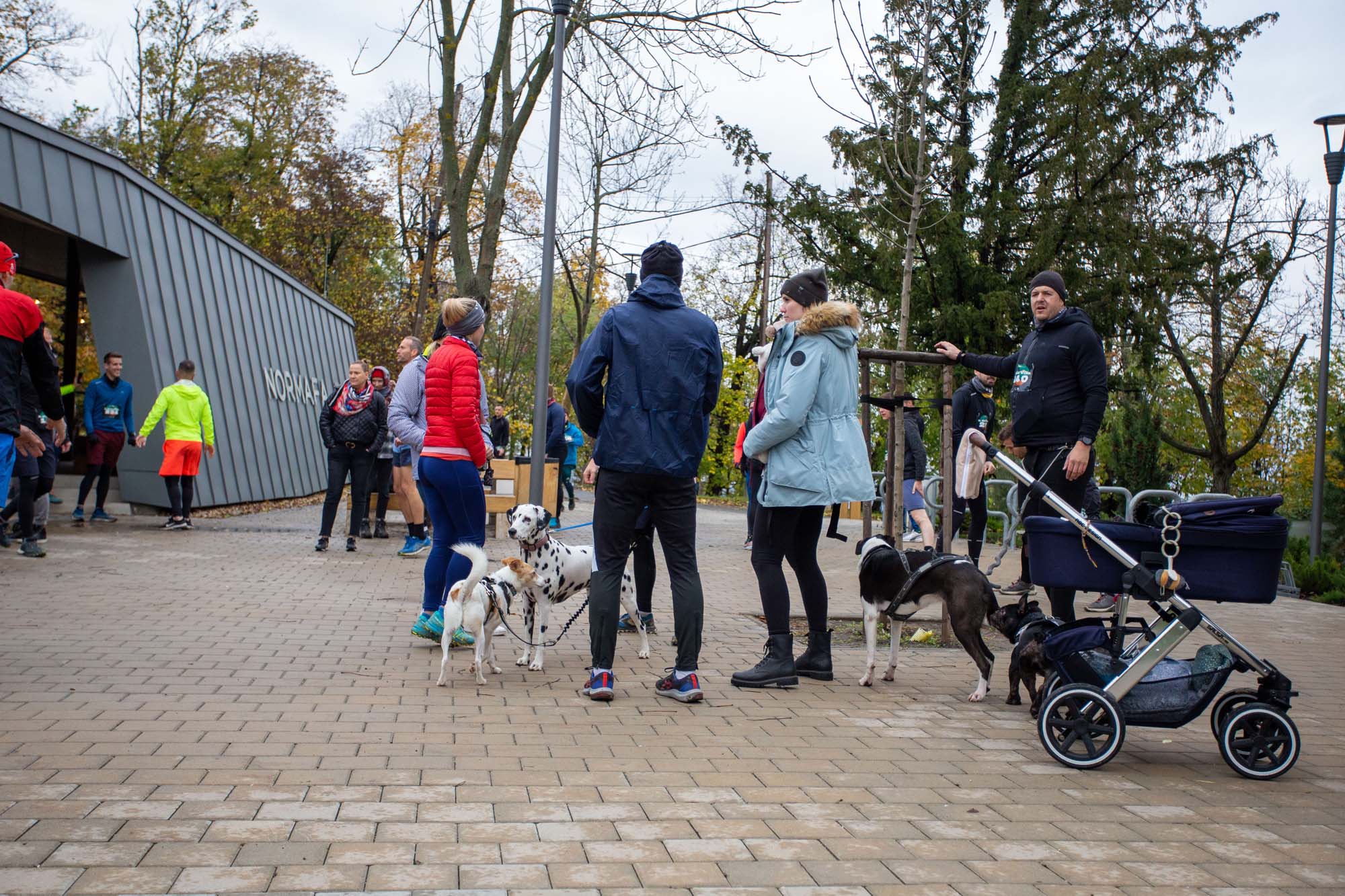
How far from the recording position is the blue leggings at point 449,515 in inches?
273

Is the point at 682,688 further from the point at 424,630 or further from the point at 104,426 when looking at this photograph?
the point at 104,426

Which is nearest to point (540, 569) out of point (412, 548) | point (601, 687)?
point (601, 687)

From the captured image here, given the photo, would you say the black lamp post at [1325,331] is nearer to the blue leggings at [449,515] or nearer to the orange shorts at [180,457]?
the blue leggings at [449,515]

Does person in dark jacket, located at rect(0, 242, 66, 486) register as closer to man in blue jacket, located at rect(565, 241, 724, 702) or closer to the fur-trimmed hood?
man in blue jacket, located at rect(565, 241, 724, 702)

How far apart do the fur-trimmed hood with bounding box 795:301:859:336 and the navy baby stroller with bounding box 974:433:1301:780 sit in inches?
64.2

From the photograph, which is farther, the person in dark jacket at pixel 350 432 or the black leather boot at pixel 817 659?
the person in dark jacket at pixel 350 432

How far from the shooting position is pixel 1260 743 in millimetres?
4660

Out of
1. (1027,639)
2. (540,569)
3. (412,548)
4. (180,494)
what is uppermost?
(180,494)

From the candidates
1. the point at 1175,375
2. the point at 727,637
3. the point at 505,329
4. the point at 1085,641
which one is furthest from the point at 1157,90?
the point at 505,329

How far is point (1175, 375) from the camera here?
3572cm

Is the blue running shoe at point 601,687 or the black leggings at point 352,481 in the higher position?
the black leggings at point 352,481

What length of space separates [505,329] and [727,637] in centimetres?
4683

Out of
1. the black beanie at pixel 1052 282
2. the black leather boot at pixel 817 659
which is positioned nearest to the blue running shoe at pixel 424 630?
the black leather boot at pixel 817 659

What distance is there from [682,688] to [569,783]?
5.28 ft
